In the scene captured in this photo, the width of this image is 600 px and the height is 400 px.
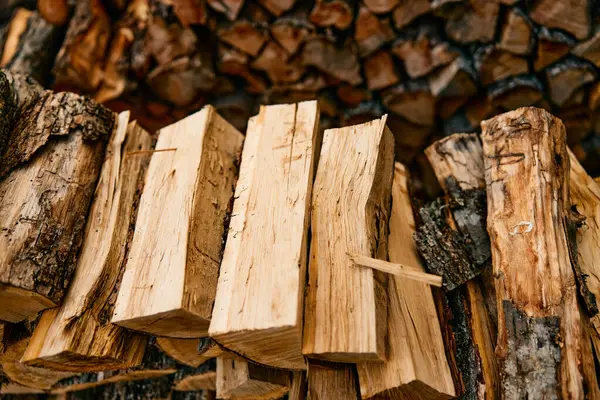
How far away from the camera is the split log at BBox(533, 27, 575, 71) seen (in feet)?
8.38

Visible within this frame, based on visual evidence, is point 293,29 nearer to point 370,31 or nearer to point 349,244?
point 370,31

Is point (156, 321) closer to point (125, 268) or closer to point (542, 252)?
point (125, 268)

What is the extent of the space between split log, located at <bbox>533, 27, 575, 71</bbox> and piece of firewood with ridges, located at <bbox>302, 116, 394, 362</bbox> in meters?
1.53

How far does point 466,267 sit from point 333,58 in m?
1.76

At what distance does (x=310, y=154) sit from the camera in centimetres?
151

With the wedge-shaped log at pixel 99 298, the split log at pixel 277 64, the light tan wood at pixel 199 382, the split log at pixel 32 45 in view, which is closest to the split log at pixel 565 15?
the split log at pixel 277 64

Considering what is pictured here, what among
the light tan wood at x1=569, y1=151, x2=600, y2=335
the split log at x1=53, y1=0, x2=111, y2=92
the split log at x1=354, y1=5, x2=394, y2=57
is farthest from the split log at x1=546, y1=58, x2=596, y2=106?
the split log at x1=53, y1=0, x2=111, y2=92

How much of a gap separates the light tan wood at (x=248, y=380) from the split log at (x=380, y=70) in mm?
1959

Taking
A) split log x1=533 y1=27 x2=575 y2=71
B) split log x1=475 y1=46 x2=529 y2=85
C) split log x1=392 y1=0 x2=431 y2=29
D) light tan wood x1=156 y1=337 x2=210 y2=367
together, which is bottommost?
light tan wood x1=156 y1=337 x2=210 y2=367

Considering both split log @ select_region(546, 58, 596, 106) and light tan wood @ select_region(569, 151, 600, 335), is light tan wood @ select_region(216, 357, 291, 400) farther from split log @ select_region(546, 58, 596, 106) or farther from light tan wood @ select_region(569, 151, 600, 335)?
split log @ select_region(546, 58, 596, 106)

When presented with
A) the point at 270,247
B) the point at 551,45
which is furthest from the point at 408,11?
the point at 270,247

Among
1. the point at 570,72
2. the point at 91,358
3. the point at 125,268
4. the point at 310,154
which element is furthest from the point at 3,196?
the point at 570,72

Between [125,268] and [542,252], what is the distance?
119 centimetres

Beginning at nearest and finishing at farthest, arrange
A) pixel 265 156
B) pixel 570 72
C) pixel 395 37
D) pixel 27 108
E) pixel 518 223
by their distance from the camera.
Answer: pixel 518 223 < pixel 265 156 < pixel 27 108 < pixel 570 72 < pixel 395 37
